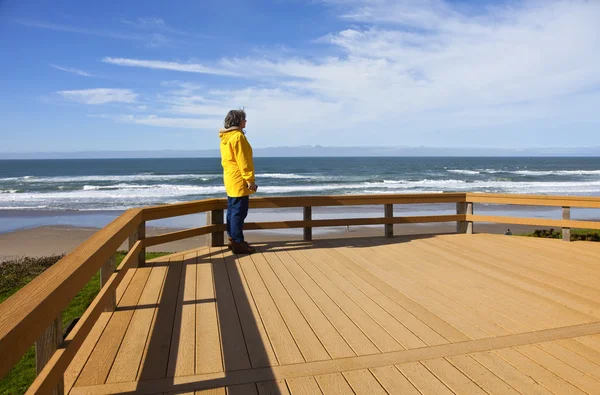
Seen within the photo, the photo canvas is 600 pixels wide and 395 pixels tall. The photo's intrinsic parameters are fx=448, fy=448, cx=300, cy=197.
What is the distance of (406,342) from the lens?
276cm

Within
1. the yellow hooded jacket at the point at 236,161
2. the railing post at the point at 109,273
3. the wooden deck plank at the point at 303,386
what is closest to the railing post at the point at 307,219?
the yellow hooded jacket at the point at 236,161

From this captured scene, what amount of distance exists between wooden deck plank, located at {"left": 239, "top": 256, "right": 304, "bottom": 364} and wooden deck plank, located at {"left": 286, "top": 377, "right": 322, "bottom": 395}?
0.21 meters

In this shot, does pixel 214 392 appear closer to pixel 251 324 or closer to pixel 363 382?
pixel 363 382

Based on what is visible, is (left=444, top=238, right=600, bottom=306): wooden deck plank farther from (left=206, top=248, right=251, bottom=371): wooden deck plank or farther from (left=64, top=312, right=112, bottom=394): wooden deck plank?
(left=64, top=312, right=112, bottom=394): wooden deck plank

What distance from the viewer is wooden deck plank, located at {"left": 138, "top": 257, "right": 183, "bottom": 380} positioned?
2440 mm

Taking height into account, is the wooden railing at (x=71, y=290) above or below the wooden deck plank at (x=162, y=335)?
above

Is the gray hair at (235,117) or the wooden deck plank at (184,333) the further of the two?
the gray hair at (235,117)

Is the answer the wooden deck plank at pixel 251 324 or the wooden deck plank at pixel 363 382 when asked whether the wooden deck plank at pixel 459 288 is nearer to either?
the wooden deck plank at pixel 363 382

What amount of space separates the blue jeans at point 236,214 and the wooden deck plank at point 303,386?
2.82 metres

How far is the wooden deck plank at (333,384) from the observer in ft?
7.25

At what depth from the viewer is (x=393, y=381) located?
90.7 inches

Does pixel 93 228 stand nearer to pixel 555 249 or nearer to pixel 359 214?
pixel 359 214

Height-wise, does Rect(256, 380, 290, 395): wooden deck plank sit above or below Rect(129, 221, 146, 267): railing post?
below

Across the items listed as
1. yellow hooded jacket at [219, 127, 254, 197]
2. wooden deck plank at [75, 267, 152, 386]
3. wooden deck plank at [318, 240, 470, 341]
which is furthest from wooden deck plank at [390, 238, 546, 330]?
wooden deck plank at [75, 267, 152, 386]
